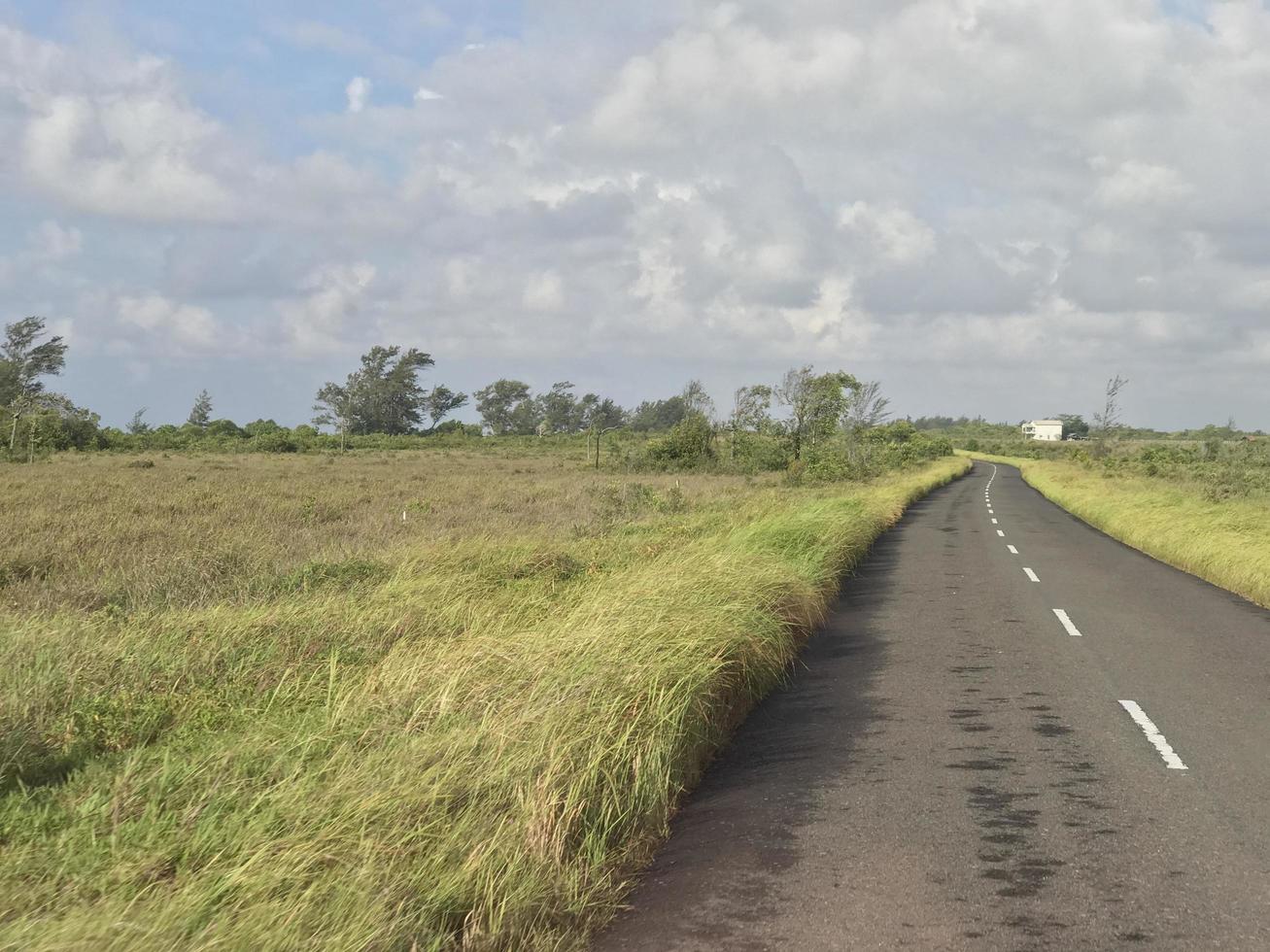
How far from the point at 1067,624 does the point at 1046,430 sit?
184 meters

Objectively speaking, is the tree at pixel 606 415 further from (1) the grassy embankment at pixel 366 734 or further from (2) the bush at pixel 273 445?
(1) the grassy embankment at pixel 366 734

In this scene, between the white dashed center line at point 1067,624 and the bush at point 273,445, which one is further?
the bush at point 273,445

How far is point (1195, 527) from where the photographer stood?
1977cm

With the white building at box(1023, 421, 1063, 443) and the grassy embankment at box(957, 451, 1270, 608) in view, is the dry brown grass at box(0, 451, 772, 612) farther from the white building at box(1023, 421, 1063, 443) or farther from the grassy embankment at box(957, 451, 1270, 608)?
the white building at box(1023, 421, 1063, 443)

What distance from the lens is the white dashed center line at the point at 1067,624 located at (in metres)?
10.6

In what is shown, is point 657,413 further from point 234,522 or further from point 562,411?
point 234,522

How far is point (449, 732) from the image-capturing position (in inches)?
202

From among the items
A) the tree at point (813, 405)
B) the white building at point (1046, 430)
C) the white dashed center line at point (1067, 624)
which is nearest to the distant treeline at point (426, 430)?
the tree at point (813, 405)

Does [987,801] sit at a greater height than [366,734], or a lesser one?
lesser

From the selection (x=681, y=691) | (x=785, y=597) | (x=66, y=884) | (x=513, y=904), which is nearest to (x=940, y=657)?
(x=785, y=597)

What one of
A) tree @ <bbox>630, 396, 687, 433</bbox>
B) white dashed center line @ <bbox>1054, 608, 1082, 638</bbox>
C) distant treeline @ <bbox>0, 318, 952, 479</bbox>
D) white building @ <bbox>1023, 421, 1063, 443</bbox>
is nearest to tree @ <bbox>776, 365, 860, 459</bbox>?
distant treeline @ <bbox>0, 318, 952, 479</bbox>

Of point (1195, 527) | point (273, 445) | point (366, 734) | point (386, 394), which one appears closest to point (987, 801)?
point (366, 734)

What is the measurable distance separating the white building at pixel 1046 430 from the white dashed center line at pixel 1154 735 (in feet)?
595

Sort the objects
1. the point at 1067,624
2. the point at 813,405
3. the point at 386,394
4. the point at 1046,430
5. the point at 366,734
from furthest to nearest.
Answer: the point at 1046,430 < the point at 386,394 < the point at 813,405 < the point at 1067,624 < the point at 366,734
